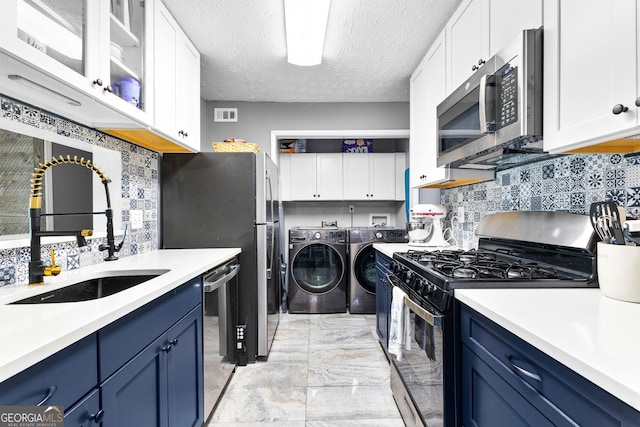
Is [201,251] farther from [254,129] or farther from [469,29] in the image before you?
[469,29]

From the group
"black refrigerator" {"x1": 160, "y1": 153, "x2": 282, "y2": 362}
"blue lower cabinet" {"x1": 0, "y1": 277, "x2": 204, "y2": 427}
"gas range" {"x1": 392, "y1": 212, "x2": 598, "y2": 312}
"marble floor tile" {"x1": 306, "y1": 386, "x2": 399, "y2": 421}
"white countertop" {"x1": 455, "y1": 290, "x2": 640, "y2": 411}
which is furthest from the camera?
"black refrigerator" {"x1": 160, "y1": 153, "x2": 282, "y2": 362}

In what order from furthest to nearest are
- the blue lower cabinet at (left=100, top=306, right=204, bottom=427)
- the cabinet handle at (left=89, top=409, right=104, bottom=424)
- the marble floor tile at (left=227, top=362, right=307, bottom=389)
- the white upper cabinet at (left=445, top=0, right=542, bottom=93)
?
the marble floor tile at (left=227, top=362, right=307, bottom=389) → the white upper cabinet at (left=445, top=0, right=542, bottom=93) → the blue lower cabinet at (left=100, top=306, right=204, bottom=427) → the cabinet handle at (left=89, top=409, right=104, bottom=424)

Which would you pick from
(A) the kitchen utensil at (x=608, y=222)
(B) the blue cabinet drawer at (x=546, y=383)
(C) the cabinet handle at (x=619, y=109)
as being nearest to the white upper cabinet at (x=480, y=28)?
(C) the cabinet handle at (x=619, y=109)

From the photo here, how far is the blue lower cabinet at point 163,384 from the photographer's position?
3.07ft

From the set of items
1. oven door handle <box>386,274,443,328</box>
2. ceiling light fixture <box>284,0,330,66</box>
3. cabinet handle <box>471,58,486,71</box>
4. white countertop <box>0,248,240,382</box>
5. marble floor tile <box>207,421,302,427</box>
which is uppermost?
ceiling light fixture <box>284,0,330,66</box>

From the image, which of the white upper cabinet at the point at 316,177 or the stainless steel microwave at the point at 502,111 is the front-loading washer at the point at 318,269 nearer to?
the white upper cabinet at the point at 316,177

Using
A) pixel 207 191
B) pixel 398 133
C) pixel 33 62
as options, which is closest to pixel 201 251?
pixel 207 191

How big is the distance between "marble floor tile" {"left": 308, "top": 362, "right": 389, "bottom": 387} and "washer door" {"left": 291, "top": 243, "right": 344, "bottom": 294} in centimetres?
123

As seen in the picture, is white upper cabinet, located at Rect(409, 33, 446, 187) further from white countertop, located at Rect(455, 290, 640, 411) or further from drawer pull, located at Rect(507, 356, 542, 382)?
drawer pull, located at Rect(507, 356, 542, 382)

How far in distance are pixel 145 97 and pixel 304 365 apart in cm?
202

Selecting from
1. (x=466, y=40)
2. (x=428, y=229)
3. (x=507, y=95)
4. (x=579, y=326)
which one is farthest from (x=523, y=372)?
(x=428, y=229)

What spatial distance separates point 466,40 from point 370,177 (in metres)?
2.31

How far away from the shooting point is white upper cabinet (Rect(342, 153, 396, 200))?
404 cm

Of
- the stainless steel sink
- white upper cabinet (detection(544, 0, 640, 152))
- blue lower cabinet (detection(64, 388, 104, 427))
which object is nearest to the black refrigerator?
the stainless steel sink
